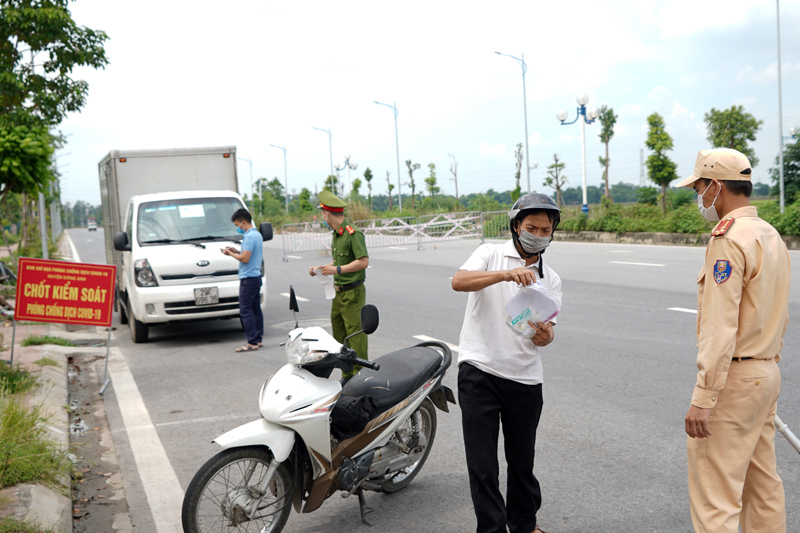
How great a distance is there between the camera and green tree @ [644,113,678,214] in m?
43.7

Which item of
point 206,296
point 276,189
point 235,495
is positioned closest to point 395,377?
point 235,495

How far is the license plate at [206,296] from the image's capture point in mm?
9609

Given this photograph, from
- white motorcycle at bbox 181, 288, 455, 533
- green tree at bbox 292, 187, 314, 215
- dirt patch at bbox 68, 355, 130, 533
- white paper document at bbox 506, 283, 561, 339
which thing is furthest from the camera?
green tree at bbox 292, 187, 314, 215

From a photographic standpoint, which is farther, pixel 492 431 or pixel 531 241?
pixel 492 431

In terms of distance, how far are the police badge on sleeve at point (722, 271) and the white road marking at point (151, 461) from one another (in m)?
3.17

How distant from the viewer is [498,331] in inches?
133

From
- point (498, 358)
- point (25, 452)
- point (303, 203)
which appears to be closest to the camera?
point (498, 358)

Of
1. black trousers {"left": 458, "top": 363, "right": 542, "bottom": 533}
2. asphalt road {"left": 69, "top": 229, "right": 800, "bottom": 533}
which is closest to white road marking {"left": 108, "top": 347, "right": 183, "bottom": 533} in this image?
asphalt road {"left": 69, "top": 229, "right": 800, "bottom": 533}

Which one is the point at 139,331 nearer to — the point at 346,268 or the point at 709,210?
the point at 346,268

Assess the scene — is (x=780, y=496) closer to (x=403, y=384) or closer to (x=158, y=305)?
(x=403, y=384)

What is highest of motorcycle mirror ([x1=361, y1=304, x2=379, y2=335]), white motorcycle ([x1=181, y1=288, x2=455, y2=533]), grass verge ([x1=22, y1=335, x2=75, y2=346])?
motorcycle mirror ([x1=361, y1=304, x2=379, y2=335])

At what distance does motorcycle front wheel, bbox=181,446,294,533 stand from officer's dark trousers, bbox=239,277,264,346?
5477 mm

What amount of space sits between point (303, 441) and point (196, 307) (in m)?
6.49

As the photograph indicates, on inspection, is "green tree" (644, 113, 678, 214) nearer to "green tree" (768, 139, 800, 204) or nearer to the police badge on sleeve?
"green tree" (768, 139, 800, 204)
